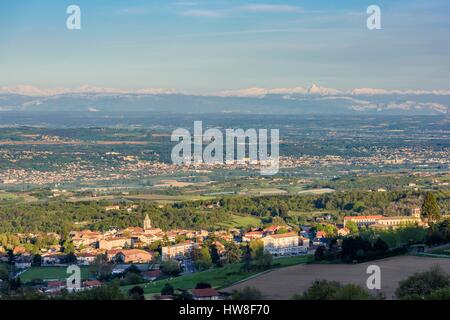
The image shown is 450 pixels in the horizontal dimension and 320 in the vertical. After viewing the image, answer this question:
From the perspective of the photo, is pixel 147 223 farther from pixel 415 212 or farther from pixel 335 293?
pixel 335 293

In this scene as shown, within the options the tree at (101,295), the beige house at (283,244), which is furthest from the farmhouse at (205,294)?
the beige house at (283,244)

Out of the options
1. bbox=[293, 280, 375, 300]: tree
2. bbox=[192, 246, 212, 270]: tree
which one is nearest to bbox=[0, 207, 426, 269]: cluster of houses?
bbox=[192, 246, 212, 270]: tree

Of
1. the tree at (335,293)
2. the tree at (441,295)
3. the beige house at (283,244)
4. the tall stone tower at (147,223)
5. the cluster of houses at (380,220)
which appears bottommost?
the tall stone tower at (147,223)

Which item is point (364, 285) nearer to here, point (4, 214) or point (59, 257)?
point (59, 257)

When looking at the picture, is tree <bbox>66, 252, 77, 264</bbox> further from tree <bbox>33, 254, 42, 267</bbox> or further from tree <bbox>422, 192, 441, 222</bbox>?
tree <bbox>422, 192, 441, 222</bbox>

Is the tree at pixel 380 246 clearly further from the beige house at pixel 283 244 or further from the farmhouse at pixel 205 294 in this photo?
the farmhouse at pixel 205 294

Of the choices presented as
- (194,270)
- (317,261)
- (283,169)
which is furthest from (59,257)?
(283,169)
